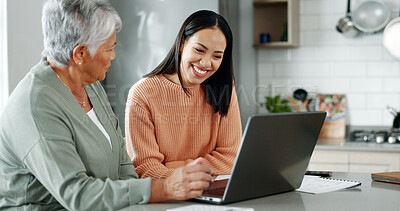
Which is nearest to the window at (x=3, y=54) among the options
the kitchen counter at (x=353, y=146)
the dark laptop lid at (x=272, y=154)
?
the dark laptop lid at (x=272, y=154)

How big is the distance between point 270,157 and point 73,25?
27.4 inches

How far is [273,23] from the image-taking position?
141 inches

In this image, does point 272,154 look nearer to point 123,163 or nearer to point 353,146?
point 123,163

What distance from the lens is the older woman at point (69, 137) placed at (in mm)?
1334

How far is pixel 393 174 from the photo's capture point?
1.68 metres

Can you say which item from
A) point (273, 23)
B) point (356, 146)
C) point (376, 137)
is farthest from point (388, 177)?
point (273, 23)

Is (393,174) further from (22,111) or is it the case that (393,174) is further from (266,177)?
(22,111)

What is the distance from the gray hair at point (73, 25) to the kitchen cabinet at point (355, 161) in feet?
6.18

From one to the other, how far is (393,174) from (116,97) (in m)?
1.92

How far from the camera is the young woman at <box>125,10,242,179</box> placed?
1.92m

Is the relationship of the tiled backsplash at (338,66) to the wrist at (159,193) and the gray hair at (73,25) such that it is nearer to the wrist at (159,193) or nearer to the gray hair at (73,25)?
the gray hair at (73,25)

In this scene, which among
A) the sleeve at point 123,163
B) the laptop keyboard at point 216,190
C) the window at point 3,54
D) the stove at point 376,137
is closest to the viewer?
the laptop keyboard at point 216,190

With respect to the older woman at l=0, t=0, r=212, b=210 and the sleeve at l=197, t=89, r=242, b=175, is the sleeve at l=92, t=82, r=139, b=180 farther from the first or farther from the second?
the sleeve at l=197, t=89, r=242, b=175

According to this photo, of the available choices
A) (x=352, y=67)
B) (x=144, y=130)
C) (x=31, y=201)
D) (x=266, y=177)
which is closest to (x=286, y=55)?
(x=352, y=67)
